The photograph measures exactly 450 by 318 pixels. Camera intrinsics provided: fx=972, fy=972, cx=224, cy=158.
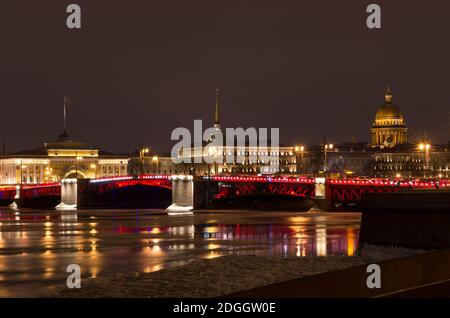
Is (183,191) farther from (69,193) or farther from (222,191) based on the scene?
(69,193)

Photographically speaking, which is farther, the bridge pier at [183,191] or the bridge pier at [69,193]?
the bridge pier at [69,193]

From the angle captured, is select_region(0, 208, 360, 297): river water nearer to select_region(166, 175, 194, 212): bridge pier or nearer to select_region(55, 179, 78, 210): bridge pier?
select_region(166, 175, 194, 212): bridge pier

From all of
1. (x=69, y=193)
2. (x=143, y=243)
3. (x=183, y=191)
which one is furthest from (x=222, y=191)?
(x=143, y=243)

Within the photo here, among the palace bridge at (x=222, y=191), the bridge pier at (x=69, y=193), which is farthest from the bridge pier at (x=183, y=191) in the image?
the bridge pier at (x=69, y=193)

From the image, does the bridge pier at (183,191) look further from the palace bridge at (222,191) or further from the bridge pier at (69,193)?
the bridge pier at (69,193)

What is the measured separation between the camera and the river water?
141ft

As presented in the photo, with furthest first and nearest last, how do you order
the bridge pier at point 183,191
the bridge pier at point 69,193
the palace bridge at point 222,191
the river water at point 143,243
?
1. the bridge pier at point 69,193
2. the bridge pier at point 183,191
3. the palace bridge at point 222,191
4. the river water at point 143,243

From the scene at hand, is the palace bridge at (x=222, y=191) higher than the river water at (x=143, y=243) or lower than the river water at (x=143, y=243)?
higher

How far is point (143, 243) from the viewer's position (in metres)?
59.1

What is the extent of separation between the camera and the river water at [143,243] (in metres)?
43.0

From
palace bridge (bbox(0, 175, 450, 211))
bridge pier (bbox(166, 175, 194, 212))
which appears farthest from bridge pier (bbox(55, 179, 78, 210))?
bridge pier (bbox(166, 175, 194, 212))

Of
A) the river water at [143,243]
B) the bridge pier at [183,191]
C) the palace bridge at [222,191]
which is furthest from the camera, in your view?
the bridge pier at [183,191]

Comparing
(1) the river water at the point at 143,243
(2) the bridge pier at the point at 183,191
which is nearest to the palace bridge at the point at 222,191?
(2) the bridge pier at the point at 183,191
